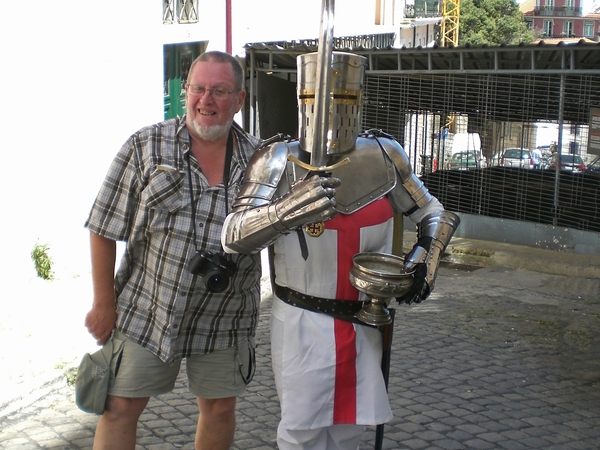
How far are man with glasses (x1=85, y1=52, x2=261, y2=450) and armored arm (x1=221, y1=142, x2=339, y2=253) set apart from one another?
0.15 meters

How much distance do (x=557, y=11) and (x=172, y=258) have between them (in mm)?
70927

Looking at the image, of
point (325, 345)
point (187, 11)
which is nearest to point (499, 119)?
point (187, 11)

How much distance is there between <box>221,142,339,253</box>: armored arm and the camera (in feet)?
8.08

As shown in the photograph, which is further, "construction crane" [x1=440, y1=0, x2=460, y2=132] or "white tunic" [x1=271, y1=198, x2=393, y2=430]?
"construction crane" [x1=440, y1=0, x2=460, y2=132]

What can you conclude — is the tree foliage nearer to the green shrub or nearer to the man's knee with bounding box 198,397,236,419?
the green shrub

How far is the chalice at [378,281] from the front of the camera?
2676 mm

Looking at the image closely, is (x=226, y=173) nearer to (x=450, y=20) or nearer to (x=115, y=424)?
(x=115, y=424)

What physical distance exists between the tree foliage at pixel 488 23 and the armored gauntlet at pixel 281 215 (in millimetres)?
38716

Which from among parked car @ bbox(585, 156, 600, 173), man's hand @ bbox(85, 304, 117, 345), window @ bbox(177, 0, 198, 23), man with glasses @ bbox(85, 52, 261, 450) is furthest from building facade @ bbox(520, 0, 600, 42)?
man's hand @ bbox(85, 304, 117, 345)

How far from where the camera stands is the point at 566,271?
8.95 metres

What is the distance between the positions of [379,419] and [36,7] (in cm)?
470

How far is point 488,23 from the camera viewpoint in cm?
4044

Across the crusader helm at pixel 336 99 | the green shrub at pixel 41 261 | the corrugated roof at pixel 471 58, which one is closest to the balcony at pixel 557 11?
the corrugated roof at pixel 471 58

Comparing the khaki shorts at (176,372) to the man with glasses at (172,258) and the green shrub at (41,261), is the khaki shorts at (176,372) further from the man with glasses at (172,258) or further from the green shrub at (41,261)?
the green shrub at (41,261)
